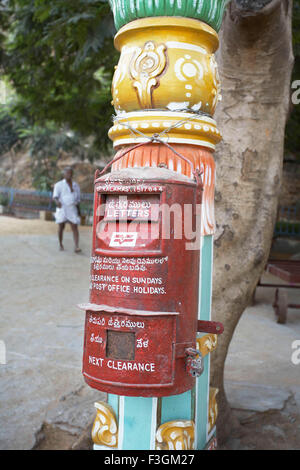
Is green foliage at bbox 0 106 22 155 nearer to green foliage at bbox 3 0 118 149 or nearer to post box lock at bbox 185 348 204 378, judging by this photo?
green foliage at bbox 3 0 118 149

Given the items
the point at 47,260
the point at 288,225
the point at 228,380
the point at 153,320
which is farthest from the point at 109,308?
the point at 288,225

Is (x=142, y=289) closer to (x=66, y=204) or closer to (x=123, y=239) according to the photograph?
(x=123, y=239)

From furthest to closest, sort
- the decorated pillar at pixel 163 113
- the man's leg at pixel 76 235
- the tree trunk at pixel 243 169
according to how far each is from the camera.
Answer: the man's leg at pixel 76 235 < the tree trunk at pixel 243 169 < the decorated pillar at pixel 163 113

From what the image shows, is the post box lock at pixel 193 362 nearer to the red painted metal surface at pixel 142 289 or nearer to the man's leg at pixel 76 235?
the red painted metal surface at pixel 142 289

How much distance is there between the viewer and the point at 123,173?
1.51m

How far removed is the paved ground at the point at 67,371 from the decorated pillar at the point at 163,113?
1.07 metres

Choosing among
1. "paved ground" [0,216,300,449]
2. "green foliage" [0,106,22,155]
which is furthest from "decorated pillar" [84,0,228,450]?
"green foliage" [0,106,22,155]

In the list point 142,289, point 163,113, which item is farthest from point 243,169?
point 142,289

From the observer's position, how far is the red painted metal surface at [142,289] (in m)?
1.40

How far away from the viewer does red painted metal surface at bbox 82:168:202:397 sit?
1.40 m

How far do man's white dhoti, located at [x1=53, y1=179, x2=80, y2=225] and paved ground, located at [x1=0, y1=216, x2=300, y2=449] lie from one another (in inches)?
65.1

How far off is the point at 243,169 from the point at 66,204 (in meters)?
6.50

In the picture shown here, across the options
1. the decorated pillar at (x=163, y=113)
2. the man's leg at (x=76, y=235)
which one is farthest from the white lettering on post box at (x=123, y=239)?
the man's leg at (x=76, y=235)
